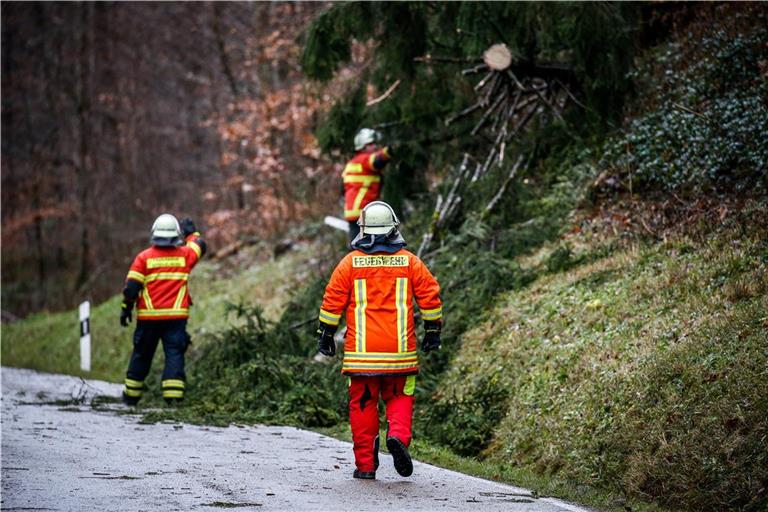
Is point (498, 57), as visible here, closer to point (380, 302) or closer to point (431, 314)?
point (431, 314)

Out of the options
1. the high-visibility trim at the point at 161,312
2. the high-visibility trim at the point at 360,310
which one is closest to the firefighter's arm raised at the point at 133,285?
the high-visibility trim at the point at 161,312

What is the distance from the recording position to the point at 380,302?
781 centimetres

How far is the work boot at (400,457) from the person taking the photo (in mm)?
7324

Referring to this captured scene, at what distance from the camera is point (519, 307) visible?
456 inches

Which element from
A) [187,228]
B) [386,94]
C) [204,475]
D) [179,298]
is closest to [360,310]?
[204,475]

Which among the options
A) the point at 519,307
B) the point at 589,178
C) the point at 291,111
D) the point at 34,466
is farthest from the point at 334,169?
the point at 34,466

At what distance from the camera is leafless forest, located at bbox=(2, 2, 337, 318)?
32219 millimetres

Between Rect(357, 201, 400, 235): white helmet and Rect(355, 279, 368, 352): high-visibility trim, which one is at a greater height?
Rect(357, 201, 400, 235): white helmet

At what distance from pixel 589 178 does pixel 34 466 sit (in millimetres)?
8907

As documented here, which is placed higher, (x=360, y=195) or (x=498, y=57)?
(x=498, y=57)

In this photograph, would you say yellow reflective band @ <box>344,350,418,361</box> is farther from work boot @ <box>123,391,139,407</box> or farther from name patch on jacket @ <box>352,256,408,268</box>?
work boot @ <box>123,391,139,407</box>

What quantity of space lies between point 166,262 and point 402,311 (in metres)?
5.43

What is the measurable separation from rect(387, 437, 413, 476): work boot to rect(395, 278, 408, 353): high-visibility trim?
0.79 m

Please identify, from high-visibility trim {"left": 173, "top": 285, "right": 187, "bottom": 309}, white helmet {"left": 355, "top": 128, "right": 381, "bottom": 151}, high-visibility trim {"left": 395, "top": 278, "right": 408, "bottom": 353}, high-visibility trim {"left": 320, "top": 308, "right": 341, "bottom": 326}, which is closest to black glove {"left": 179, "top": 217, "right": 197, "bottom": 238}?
high-visibility trim {"left": 173, "top": 285, "right": 187, "bottom": 309}
